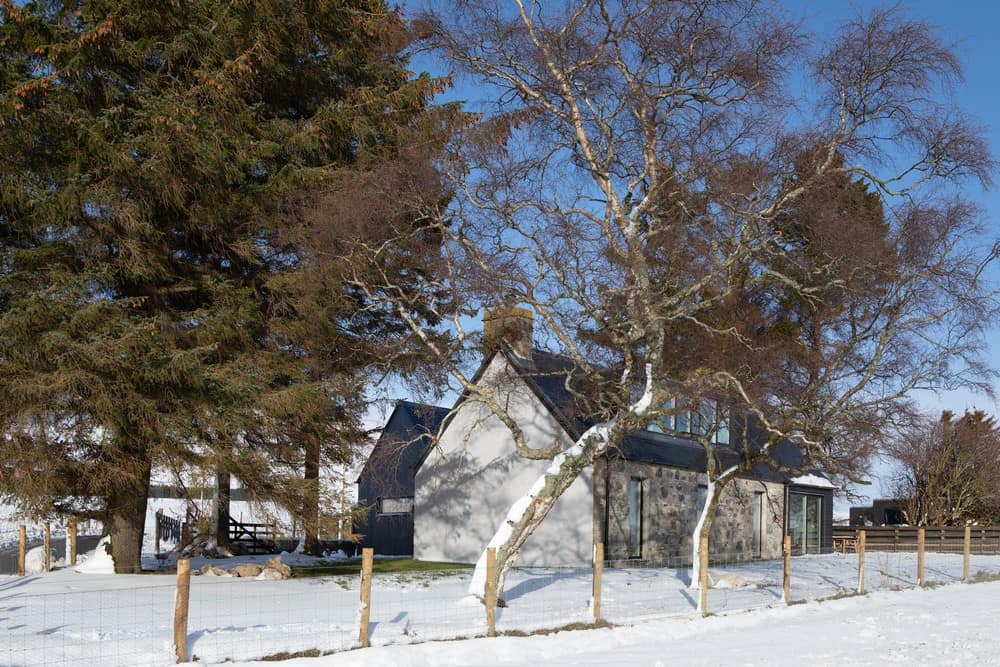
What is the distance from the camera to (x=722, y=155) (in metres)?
14.9

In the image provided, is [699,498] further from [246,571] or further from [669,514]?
[246,571]

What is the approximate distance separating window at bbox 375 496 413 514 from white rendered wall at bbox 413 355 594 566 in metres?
4.57

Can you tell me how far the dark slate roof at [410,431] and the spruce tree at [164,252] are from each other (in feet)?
9.51

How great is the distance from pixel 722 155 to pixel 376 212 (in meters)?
5.54

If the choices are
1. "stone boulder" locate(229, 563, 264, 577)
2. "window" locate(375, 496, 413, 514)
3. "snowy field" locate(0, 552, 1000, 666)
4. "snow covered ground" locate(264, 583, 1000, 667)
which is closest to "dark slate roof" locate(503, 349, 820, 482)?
"snowy field" locate(0, 552, 1000, 666)

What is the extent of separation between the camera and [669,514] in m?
23.2

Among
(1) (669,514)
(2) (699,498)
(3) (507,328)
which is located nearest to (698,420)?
(2) (699,498)

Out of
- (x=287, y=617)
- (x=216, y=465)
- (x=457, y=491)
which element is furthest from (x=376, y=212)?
(x=457, y=491)

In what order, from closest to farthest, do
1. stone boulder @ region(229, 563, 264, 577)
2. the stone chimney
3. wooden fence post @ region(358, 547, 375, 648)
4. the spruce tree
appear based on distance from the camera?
1. wooden fence post @ region(358, 547, 375, 648)
2. the spruce tree
3. the stone chimney
4. stone boulder @ region(229, 563, 264, 577)

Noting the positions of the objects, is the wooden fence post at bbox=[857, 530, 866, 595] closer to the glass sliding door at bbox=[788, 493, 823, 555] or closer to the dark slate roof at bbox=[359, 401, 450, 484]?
the dark slate roof at bbox=[359, 401, 450, 484]

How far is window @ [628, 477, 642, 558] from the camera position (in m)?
22.0

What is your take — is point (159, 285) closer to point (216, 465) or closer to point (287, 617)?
point (216, 465)

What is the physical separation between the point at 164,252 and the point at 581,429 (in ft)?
31.3

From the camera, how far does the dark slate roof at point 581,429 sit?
21.2m
